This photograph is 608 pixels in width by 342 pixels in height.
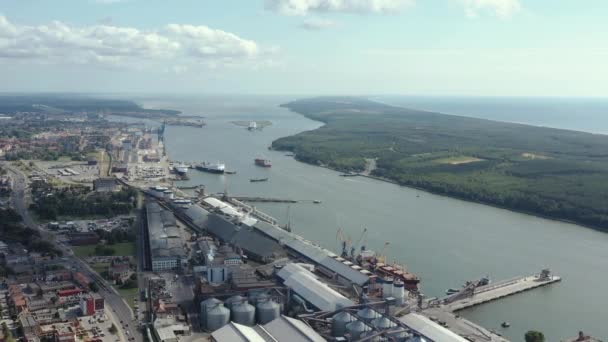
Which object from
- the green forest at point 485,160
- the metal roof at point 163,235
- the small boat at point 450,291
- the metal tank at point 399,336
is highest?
the green forest at point 485,160

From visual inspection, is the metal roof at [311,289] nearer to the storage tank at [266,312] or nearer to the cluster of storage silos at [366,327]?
the cluster of storage silos at [366,327]

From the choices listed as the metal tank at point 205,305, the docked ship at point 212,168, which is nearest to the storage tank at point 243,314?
the metal tank at point 205,305

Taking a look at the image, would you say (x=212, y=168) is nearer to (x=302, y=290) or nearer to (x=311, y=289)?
(x=302, y=290)

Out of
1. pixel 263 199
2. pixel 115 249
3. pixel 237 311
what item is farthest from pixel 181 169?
pixel 237 311

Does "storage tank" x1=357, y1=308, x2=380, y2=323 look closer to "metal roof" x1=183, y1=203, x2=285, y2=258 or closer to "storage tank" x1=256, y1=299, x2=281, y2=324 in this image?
"storage tank" x1=256, y1=299, x2=281, y2=324

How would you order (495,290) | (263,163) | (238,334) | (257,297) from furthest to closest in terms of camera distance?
(263,163), (495,290), (257,297), (238,334)
